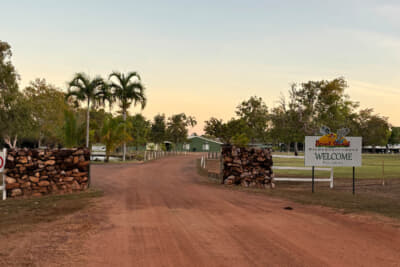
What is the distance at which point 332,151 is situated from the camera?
16.7 meters

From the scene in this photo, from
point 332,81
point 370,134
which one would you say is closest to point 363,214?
point 332,81

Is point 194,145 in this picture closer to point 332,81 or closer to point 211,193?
point 332,81

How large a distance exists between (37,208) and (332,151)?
13.3 meters

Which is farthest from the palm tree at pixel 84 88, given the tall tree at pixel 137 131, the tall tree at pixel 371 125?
the tall tree at pixel 371 125

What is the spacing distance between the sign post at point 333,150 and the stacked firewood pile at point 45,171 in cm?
1059

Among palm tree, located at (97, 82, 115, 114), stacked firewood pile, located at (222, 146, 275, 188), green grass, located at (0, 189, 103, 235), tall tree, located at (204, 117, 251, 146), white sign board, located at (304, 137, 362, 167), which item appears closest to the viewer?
green grass, located at (0, 189, 103, 235)

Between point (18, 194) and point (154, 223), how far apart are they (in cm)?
733

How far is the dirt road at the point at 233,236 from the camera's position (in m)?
5.86

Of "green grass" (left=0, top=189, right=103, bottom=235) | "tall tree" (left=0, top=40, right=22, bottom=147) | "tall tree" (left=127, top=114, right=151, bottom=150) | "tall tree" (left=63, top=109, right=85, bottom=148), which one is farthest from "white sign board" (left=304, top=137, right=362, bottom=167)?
"tall tree" (left=127, top=114, right=151, bottom=150)

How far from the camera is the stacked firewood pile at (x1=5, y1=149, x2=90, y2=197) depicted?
12.9m

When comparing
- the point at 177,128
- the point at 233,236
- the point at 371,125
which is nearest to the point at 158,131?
the point at 177,128

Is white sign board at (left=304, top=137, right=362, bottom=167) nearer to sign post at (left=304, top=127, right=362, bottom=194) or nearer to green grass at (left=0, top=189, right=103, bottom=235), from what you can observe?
sign post at (left=304, top=127, right=362, bottom=194)

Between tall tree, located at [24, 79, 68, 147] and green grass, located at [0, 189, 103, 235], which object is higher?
tall tree, located at [24, 79, 68, 147]

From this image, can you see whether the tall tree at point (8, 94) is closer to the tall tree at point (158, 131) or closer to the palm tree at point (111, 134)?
the palm tree at point (111, 134)
